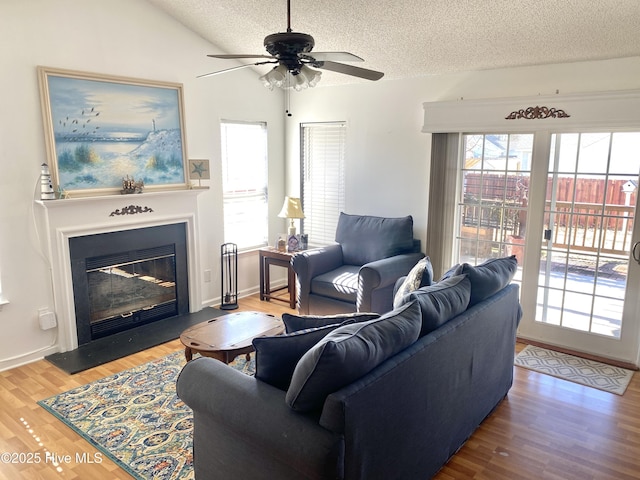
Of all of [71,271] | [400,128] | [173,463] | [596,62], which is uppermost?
[596,62]

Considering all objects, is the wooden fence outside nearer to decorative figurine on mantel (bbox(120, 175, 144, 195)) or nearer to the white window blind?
the white window blind

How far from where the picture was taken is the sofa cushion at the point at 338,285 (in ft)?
14.4

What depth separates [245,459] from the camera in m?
2.06

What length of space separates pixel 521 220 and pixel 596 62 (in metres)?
1.37

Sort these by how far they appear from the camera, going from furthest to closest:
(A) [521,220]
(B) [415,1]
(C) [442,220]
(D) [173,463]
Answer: (C) [442,220] → (A) [521,220] → (B) [415,1] → (D) [173,463]

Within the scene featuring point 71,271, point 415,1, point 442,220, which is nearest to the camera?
point 415,1

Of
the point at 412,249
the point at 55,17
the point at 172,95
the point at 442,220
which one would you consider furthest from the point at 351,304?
the point at 55,17

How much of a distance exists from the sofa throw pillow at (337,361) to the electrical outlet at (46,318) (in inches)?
114

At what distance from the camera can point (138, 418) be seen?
309cm

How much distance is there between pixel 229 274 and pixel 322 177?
1.58m

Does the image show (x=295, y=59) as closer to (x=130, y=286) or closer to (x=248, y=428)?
(x=248, y=428)

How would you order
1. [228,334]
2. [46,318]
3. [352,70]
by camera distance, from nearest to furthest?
[352,70], [228,334], [46,318]

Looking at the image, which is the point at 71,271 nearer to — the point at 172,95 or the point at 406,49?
the point at 172,95

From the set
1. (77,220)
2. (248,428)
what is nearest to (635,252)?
(248,428)
